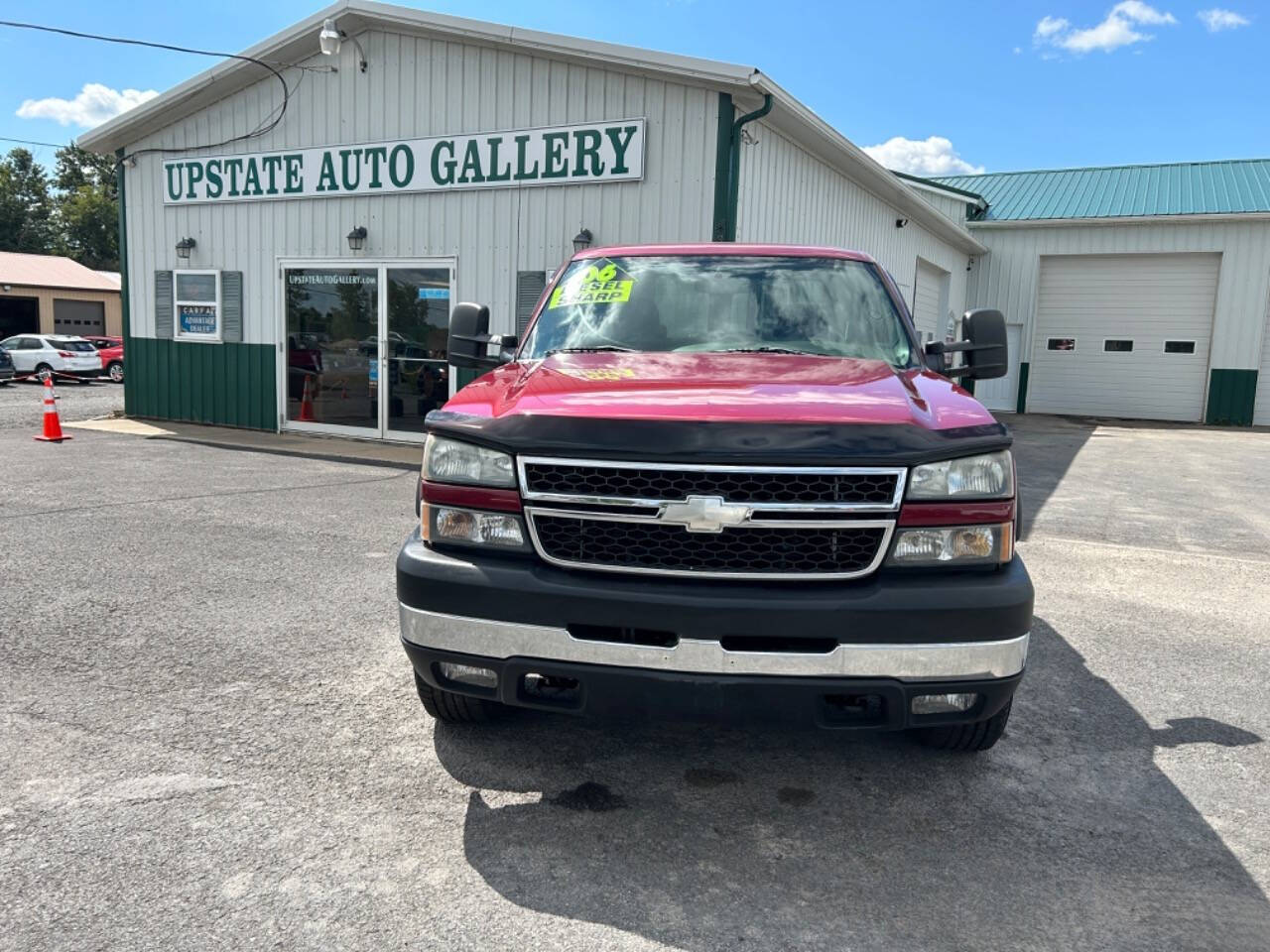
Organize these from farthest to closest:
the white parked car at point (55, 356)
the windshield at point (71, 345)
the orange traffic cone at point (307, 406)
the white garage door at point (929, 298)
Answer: the windshield at point (71, 345) < the white parked car at point (55, 356) < the white garage door at point (929, 298) < the orange traffic cone at point (307, 406)

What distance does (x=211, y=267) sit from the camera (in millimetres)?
13539

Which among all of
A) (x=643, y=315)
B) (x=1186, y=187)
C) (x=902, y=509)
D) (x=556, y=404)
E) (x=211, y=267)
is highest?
(x=1186, y=187)

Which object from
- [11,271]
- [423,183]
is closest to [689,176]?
[423,183]

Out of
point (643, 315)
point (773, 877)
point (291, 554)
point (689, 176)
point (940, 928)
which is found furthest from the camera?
point (689, 176)

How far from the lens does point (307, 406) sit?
13.2m

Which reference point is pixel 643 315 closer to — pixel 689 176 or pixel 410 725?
pixel 410 725

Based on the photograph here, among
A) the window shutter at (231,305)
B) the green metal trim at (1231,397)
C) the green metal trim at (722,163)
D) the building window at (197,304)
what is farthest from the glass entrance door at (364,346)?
the green metal trim at (1231,397)

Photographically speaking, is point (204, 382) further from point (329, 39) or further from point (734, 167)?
point (734, 167)

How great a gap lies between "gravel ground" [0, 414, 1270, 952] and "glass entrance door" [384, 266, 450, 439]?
6.79 meters

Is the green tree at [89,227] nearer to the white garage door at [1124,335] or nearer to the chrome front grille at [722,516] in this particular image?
the white garage door at [1124,335]

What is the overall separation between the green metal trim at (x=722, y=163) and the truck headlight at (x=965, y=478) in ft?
24.2

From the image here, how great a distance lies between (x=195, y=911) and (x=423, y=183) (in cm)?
1049

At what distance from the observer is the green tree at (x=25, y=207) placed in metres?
60.3

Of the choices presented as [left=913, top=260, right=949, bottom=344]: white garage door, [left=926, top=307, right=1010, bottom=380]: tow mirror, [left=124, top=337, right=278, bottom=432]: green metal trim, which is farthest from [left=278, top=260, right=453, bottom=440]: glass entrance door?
[left=913, top=260, right=949, bottom=344]: white garage door
